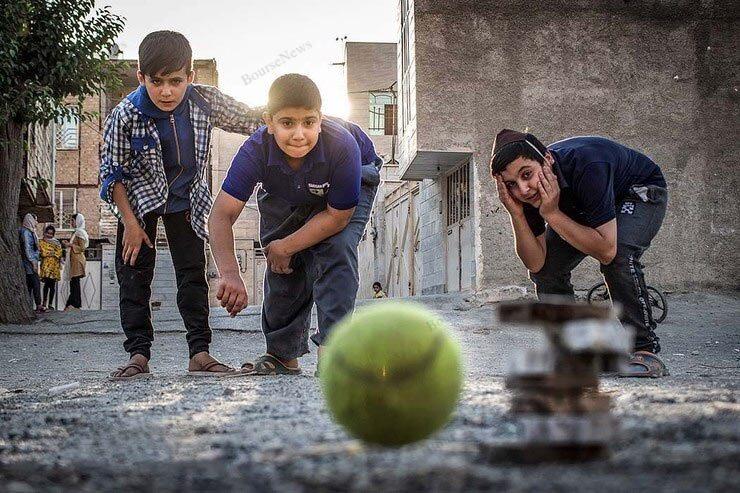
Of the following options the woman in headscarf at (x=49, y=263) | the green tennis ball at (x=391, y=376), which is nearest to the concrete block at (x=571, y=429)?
the green tennis ball at (x=391, y=376)

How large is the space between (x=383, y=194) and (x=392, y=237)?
2.10 m

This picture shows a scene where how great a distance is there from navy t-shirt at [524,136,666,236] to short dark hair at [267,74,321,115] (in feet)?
4.29

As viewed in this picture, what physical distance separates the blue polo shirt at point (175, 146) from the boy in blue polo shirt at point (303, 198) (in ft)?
1.59

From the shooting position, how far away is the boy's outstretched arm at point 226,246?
4.39m

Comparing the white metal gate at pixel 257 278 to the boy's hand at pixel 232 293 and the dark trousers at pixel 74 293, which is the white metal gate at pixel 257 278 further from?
the boy's hand at pixel 232 293

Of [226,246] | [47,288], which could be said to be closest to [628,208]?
[226,246]

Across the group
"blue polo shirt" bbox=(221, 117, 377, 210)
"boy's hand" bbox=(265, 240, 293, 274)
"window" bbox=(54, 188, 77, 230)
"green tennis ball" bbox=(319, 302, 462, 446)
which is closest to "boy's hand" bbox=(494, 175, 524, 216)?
"blue polo shirt" bbox=(221, 117, 377, 210)

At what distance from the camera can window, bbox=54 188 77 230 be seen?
31.7 m

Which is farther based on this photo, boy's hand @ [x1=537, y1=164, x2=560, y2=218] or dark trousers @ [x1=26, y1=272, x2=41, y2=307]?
dark trousers @ [x1=26, y1=272, x2=41, y2=307]

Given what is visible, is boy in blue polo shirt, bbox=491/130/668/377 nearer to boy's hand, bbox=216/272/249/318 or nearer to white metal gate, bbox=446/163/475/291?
boy's hand, bbox=216/272/249/318

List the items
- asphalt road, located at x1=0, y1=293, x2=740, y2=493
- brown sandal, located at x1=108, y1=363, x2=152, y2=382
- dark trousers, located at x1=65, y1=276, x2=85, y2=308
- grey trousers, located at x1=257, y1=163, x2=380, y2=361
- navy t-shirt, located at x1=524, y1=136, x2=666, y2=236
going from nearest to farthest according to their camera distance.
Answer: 1. asphalt road, located at x1=0, y1=293, x2=740, y2=493
2. navy t-shirt, located at x1=524, y1=136, x2=666, y2=236
3. grey trousers, located at x1=257, y1=163, x2=380, y2=361
4. brown sandal, located at x1=108, y1=363, x2=152, y2=382
5. dark trousers, located at x1=65, y1=276, x2=85, y2=308

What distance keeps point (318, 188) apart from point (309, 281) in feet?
2.31

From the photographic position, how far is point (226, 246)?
14.6ft

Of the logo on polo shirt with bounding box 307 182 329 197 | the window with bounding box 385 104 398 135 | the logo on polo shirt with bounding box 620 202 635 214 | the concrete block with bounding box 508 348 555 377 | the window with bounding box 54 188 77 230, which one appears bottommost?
the concrete block with bounding box 508 348 555 377
